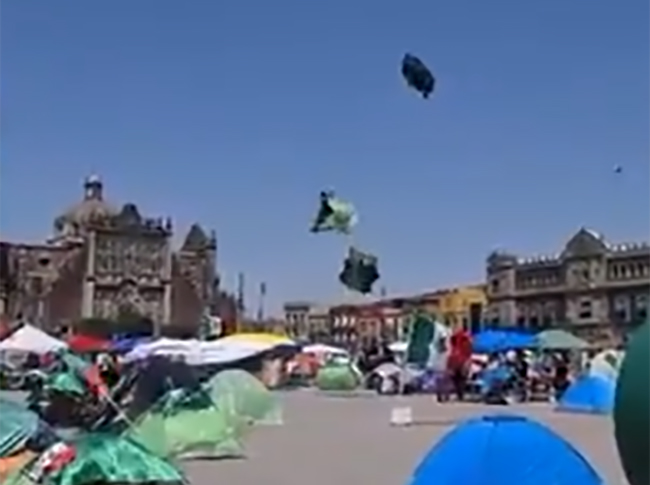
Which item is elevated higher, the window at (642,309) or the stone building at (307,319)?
the stone building at (307,319)

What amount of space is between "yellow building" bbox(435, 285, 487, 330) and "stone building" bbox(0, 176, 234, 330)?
1890 centimetres

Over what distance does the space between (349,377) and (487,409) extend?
15781mm

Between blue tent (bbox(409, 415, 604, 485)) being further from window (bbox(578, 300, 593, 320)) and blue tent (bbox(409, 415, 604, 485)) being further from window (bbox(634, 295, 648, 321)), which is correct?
window (bbox(578, 300, 593, 320))

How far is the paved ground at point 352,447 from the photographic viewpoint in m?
13.6

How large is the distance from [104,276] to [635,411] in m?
97.0

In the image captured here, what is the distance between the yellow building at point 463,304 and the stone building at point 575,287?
4.51ft

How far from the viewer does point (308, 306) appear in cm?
13062

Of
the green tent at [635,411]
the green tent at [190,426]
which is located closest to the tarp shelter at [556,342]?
the green tent at [190,426]

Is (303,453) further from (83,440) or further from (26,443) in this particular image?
(83,440)

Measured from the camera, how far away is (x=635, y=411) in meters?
6.52

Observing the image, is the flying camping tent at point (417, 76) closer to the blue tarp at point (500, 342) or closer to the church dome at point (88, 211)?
the blue tarp at point (500, 342)

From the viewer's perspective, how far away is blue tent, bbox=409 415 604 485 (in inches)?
297

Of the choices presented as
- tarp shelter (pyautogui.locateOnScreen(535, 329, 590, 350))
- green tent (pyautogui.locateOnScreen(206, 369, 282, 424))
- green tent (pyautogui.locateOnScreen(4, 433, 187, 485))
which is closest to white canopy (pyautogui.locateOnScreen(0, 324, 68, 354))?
tarp shelter (pyautogui.locateOnScreen(535, 329, 590, 350))

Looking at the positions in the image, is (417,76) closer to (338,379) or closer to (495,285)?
(338,379)
